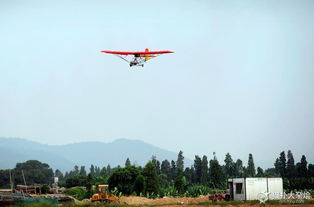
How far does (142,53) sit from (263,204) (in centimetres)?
2317

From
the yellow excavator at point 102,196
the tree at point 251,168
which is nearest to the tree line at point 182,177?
the tree at point 251,168

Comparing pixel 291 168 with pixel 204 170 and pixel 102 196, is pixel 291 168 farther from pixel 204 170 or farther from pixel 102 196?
pixel 102 196

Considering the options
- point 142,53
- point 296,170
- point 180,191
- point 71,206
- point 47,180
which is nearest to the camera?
point 71,206

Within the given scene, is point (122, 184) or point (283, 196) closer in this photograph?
point (283, 196)

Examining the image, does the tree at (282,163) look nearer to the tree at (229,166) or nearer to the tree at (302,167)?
the tree at (302,167)

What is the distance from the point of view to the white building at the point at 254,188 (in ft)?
119

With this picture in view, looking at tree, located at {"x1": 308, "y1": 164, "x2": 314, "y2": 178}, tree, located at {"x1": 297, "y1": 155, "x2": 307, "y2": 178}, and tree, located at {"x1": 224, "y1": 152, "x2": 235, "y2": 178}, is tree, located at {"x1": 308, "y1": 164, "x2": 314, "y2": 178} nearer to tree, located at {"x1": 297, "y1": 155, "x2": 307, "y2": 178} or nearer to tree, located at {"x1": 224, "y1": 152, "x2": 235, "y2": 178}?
tree, located at {"x1": 297, "y1": 155, "x2": 307, "y2": 178}

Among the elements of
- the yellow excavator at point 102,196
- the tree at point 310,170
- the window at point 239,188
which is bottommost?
the yellow excavator at point 102,196

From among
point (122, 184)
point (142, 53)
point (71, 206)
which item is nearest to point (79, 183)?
point (122, 184)

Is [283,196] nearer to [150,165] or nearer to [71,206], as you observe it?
[71,206]

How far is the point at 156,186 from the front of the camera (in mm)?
64250

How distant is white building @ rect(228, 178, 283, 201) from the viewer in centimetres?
3628

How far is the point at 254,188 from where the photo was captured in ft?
120

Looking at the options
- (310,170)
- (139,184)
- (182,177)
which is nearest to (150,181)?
(139,184)
